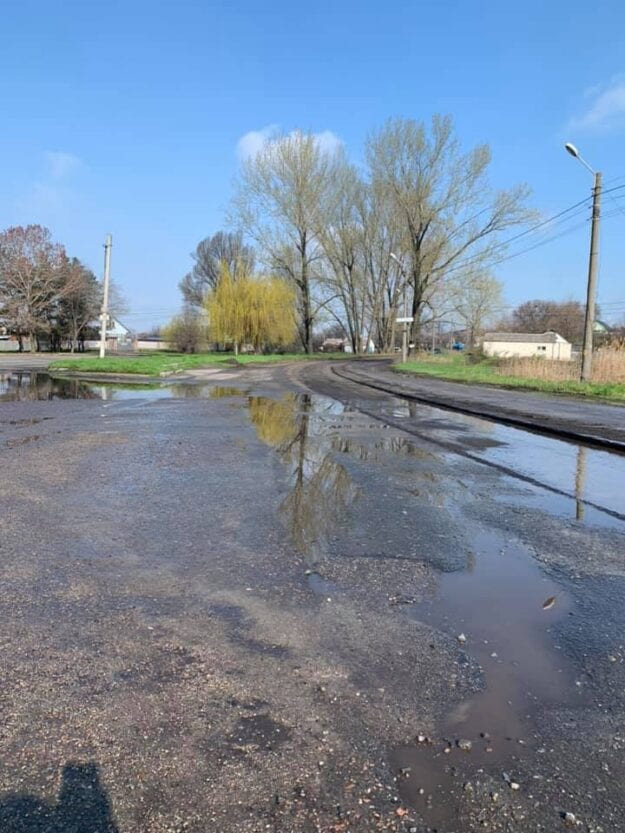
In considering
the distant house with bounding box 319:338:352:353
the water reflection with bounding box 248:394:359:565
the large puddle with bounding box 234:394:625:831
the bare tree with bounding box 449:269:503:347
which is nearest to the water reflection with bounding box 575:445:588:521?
the large puddle with bounding box 234:394:625:831

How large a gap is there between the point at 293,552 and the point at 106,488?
2.86 meters

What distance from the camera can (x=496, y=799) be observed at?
2004mm

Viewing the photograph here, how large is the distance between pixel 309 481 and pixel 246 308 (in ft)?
154

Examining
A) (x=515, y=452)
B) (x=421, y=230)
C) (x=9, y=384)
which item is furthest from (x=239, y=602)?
(x=421, y=230)

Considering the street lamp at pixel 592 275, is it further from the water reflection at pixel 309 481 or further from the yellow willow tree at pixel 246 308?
the yellow willow tree at pixel 246 308

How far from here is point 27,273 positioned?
2229 inches

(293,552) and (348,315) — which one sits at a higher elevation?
(348,315)

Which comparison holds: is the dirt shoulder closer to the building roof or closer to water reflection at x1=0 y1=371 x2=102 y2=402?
water reflection at x1=0 y1=371 x2=102 y2=402

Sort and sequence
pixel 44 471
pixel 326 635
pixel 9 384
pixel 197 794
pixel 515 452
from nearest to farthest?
pixel 197 794 → pixel 326 635 → pixel 44 471 → pixel 515 452 → pixel 9 384

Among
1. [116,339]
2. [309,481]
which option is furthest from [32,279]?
[309,481]

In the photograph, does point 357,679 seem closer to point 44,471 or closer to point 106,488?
point 106,488

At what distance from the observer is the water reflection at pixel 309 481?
486cm

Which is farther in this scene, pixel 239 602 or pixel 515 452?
pixel 515 452

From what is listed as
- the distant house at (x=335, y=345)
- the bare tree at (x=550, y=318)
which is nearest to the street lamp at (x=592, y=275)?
the distant house at (x=335, y=345)
